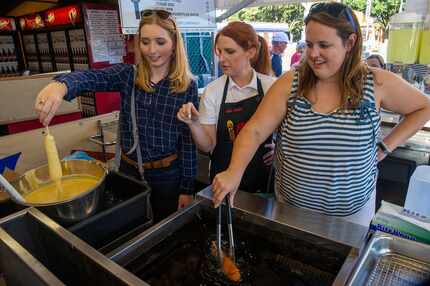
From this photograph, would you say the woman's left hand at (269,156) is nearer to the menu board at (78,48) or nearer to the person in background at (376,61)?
the person in background at (376,61)

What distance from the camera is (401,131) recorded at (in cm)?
144

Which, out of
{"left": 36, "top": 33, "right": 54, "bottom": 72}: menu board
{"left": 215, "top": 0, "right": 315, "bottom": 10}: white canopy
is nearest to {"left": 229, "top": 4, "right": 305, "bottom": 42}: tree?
{"left": 36, "top": 33, "right": 54, "bottom": 72}: menu board

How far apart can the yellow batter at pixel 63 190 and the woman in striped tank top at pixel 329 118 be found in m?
0.52

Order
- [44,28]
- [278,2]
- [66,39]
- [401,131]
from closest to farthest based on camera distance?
[401,131] < [278,2] < [66,39] < [44,28]

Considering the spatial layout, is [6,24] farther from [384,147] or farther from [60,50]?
[384,147]

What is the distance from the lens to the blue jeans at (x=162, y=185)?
1575 mm

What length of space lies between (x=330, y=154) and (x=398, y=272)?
0.45 metres

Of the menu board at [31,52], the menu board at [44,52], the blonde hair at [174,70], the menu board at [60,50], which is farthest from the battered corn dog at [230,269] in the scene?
the menu board at [31,52]

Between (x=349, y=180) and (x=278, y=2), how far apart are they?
2656mm

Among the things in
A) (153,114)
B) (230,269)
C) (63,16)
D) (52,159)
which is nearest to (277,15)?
(63,16)

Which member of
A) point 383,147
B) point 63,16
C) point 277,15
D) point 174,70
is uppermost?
point 277,15

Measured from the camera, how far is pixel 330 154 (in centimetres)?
117

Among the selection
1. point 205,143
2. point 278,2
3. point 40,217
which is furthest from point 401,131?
point 278,2

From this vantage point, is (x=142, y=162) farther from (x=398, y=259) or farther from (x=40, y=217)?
(x=398, y=259)
